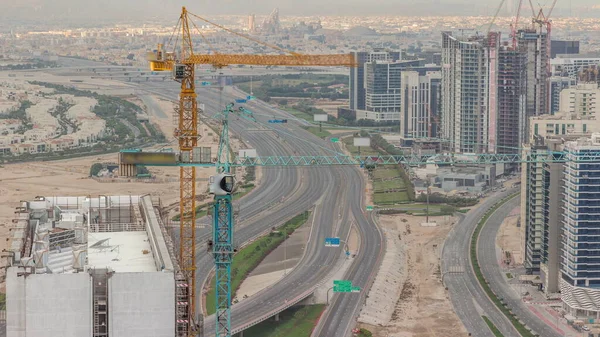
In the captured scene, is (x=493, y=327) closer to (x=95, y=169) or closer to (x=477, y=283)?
(x=477, y=283)

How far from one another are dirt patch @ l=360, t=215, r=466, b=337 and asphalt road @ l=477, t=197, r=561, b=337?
904mm

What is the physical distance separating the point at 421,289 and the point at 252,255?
376cm

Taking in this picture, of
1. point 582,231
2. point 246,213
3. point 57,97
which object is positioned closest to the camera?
point 582,231

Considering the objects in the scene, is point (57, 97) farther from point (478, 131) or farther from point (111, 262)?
point (111, 262)

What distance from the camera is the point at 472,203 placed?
35.0 meters

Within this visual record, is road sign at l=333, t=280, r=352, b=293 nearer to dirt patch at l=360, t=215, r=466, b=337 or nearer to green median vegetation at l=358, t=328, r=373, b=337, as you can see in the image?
dirt patch at l=360, t=215, r=466, b=337

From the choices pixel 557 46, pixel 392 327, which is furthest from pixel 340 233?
pixel 557 46

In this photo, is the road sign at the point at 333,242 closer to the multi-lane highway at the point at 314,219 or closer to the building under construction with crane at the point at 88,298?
the multi-lane highway at the point at 314,219

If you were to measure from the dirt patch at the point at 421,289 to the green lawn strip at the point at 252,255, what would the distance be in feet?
7.65

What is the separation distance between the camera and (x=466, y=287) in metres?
24.5

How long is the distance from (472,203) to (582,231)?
12.3m

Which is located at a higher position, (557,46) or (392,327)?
(557,46)

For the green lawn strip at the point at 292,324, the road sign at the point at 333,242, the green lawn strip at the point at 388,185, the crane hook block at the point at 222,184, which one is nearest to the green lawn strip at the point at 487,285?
the road sign at the point at 333,242

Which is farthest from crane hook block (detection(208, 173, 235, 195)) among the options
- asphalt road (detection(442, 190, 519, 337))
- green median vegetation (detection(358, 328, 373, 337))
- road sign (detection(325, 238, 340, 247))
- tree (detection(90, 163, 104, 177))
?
tree (detection(90, 163, 104, 177))
